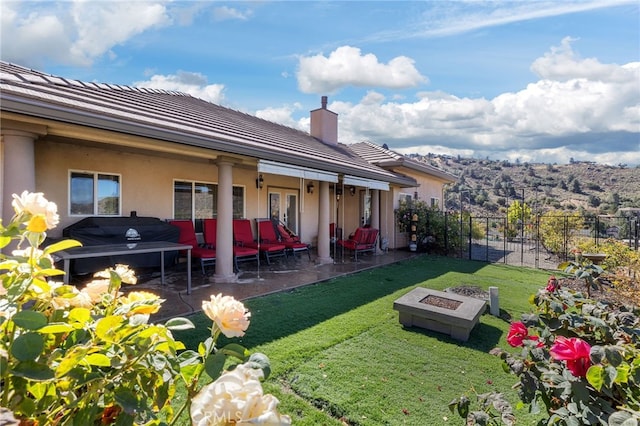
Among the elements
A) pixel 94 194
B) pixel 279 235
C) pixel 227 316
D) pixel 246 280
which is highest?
pixel 94 194

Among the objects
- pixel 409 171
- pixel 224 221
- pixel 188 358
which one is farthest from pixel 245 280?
pixel 409 171

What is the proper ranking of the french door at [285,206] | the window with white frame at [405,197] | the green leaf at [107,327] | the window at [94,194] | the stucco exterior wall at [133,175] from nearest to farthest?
1. the green leaf at [107,327]
2. the stucco exterior wall at [133,175]
3. the window at [94,194]
4. the french door at [285,206]
5. the window with white frame at [405,197]

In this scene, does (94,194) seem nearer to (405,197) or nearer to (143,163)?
(143,163)

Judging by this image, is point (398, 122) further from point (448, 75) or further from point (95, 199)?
point (95, 199)

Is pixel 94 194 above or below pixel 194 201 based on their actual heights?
above

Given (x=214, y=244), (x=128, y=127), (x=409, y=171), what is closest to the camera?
(x=128, y=127)

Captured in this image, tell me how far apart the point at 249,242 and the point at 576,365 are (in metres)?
10.7

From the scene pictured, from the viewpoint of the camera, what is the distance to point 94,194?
886 cm

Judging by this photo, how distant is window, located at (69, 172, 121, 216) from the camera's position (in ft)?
28.0

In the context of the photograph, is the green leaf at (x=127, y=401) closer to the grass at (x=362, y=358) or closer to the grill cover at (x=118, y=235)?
the grass at (x=362, y=358)

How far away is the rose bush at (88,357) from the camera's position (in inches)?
33.6

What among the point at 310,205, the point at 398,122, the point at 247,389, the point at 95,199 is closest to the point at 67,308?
the point at 247,389

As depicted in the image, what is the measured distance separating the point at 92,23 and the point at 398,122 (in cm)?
3849

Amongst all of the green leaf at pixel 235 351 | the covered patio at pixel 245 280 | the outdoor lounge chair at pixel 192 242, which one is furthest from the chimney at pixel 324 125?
the green leaf at pixel 235 351
